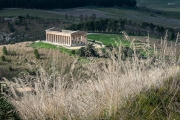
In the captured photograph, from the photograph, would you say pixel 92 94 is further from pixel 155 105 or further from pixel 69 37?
pixel 69 37

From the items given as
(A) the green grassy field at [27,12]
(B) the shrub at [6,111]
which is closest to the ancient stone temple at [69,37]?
(A) the green grassy field at [27,12]

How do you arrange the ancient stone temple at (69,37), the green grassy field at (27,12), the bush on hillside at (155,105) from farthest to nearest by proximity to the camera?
the green grassy field at (27,12) < the ancient stone temple at (69,37) < the bush on hillside at (155,105)

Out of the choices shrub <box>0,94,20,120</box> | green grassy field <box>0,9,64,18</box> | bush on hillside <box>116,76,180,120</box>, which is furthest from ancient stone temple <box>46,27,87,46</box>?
shrub <box>0,94,20,120</box>

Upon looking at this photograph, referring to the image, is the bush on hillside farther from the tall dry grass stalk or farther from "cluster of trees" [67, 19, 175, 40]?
"cluster of trees" [67, 19, 175, 40]

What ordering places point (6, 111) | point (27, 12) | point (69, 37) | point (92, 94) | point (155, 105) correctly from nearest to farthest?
point (6, 111) → point (155, 105) → point (92, 94) → point (69, 37) → point (27, 12)

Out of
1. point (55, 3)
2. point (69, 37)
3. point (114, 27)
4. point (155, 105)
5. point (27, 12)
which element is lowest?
point (69, 37)

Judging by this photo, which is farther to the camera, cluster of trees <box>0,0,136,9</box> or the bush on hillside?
cluster of trees <box>0,0,136,9</box>

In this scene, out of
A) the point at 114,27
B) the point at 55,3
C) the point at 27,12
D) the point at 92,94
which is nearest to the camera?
the point at 92,94

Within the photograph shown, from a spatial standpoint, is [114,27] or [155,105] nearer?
[155,105]

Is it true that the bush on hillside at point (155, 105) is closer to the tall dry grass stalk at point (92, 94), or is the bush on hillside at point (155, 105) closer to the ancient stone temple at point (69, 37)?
the tall dry grass stalk at point (92, 94)

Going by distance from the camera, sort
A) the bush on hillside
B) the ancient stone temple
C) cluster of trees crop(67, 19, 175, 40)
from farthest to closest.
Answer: cluster of trees crop(67, 19, 175, 40) → the ancient stone temple → the bush on hillside

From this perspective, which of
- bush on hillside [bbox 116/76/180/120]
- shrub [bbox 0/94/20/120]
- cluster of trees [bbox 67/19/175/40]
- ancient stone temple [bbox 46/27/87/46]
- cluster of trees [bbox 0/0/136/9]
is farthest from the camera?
cluster of trees [bbox 0/0/136/9]

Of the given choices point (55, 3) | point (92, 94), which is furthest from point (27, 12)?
point (92, 94)

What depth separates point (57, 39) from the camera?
49.1m
